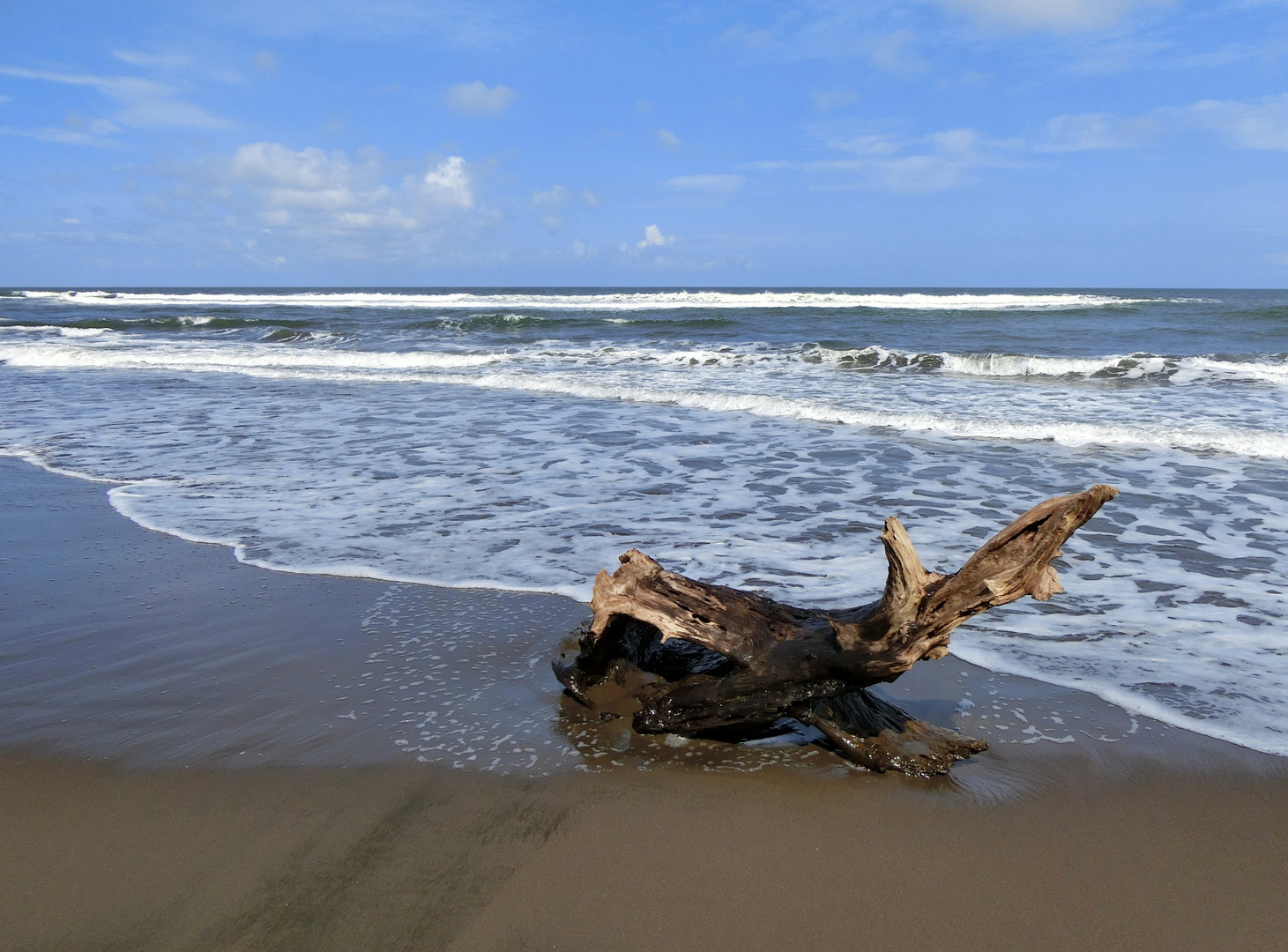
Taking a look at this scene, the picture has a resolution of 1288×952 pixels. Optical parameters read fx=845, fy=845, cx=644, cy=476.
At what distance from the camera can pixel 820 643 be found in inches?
105

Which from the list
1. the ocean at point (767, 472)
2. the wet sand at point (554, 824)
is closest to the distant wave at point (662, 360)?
the ocean at point (767, 472)

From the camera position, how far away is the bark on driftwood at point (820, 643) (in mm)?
2379

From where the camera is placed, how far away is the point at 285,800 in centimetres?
260

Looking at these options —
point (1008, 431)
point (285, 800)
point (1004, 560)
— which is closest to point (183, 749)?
point (285, 800)

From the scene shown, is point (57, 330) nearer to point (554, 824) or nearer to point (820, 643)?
point (554, 824)

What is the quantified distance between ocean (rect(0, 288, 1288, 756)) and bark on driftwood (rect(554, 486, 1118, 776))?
757 mm

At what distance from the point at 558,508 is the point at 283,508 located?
6.40 feet

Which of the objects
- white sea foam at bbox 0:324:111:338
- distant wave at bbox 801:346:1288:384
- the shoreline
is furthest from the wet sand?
white sea foam at bbox 0:324:111:338

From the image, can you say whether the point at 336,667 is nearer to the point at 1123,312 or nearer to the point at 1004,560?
the point at 1004,560

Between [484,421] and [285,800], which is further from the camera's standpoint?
[484,421]

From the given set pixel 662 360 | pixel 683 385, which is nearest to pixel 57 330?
pixel 662 360

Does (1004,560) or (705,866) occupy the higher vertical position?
(1004,560)

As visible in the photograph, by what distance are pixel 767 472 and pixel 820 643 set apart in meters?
4.69

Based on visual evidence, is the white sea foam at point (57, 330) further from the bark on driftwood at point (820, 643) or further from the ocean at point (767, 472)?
the bark on driftwood at point (820, 643)
